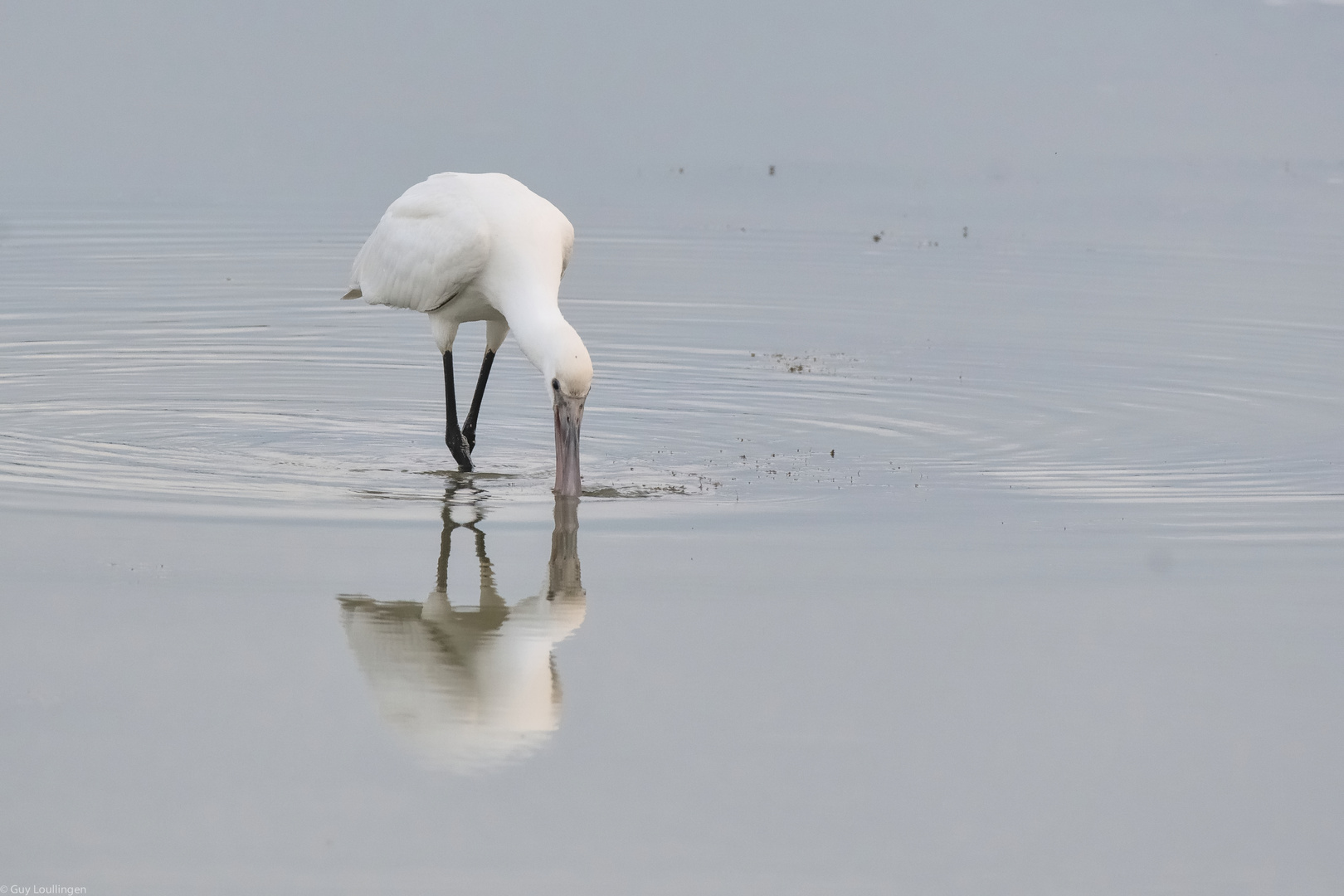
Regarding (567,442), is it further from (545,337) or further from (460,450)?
(460,450)

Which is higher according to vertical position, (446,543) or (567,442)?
(567,442)

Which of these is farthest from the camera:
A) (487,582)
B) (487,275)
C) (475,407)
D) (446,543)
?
(475,407)

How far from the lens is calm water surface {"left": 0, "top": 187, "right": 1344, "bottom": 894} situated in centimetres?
A: 545

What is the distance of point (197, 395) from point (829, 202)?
1657cm

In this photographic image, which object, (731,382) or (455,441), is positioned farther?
(731,382)

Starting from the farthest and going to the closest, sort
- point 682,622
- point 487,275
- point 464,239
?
point 487,275, point 464,239, point 682,622

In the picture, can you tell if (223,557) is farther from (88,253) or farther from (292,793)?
(88,253)

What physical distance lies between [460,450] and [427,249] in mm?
1055

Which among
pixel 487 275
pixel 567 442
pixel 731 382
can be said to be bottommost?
pixel 731 382

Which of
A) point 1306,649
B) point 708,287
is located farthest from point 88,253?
point 1306,649

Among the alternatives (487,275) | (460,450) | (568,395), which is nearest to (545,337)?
(568,395)

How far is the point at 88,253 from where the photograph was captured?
20766 millimetres

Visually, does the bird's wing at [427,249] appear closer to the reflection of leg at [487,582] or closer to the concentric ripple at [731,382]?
the concentric ripple at [731,382]

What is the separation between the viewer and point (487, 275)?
34.4ft
